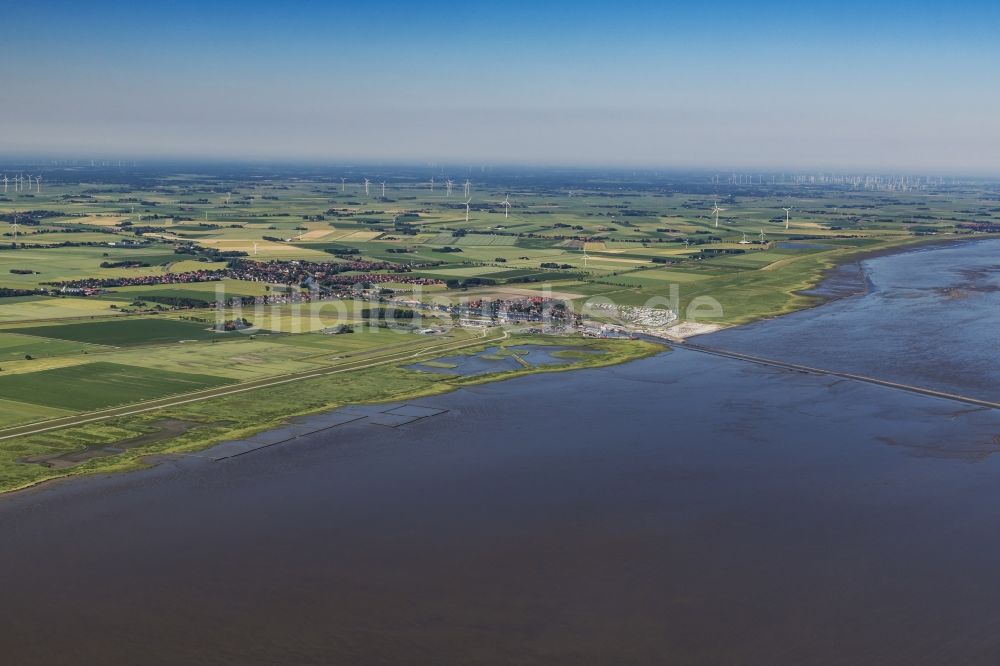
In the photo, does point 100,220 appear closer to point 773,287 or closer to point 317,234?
point 317,234

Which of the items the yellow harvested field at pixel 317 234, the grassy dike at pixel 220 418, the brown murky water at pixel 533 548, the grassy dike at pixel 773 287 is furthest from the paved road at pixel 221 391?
the yellow harvested field at pixel 317 234

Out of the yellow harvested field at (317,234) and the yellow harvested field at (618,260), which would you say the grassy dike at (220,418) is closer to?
the yellow harvested field at (618,260)

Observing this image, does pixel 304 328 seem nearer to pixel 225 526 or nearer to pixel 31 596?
pixel 225 526

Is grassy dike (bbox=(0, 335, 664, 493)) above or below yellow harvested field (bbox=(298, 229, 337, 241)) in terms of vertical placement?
below

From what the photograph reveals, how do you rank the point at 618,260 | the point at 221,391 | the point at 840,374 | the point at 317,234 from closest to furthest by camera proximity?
the point at 221,391 < the point at 840,374 < the point at 618,260 < the point at 317,234

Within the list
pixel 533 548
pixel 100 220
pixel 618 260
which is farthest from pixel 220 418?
pixel 100 220

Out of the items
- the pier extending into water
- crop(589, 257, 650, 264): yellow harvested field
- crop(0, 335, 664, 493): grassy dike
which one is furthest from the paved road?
crop(589, 257, 650, 264): yellow harvested field

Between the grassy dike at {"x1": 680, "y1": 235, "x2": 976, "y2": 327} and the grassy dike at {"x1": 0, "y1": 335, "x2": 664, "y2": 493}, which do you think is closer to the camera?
the grassy dike at {"x1": 0, "y1": 335, "x2": 664, "y2": 493}

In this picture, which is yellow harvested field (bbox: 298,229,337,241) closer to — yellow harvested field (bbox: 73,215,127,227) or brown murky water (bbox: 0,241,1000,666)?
yellow harvested field (bbox: 73,215,127,227)
